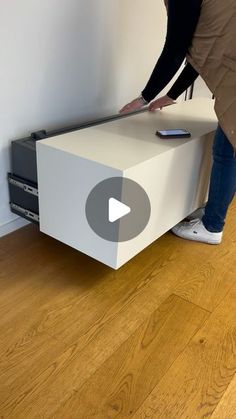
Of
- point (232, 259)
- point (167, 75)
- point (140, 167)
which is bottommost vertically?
point (232, 259)

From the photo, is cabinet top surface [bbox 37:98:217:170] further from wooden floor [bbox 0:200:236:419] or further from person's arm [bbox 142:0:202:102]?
wooden floor [bbox 0:200:236:419]

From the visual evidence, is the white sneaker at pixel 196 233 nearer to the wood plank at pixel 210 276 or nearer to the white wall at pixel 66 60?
the wood plank at pixel 210 276

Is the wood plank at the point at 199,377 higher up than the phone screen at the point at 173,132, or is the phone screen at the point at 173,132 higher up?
the phone screen at the point at 173,132

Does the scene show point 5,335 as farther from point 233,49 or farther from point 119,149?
point 233,49

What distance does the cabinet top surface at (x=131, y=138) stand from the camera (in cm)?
101

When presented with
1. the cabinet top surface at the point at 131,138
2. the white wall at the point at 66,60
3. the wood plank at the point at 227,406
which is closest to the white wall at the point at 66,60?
the white wall at the point at 66,60

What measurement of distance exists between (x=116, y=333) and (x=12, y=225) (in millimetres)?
585

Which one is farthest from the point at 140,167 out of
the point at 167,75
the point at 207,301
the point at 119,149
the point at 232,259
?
the point at 232,259

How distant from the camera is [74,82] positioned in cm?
140

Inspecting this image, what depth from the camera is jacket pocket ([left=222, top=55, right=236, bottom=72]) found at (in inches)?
40.3

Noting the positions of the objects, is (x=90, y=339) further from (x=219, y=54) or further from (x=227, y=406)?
(x=219, y=54)

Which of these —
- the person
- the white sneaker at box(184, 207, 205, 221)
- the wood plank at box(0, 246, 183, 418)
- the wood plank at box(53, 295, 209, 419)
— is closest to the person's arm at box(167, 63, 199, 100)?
the person

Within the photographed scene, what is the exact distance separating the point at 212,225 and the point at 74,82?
0.72m

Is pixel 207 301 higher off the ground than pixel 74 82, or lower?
lower
